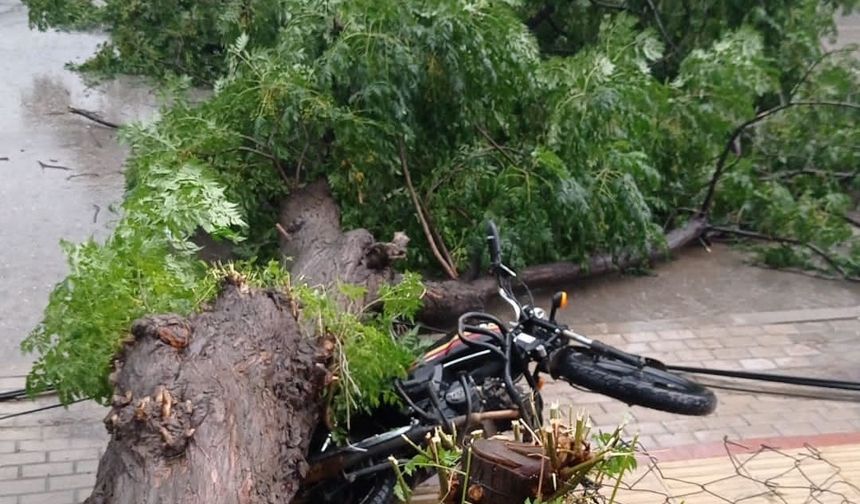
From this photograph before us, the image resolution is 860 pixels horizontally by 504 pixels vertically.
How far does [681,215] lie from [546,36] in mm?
2256

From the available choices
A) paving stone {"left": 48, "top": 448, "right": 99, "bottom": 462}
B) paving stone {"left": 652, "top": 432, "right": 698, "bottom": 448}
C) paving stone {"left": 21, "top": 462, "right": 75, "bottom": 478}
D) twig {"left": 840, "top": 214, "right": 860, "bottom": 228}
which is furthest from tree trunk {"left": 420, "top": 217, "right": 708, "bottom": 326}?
paving stone {"left": 21, "top": 462, "right": 75, "bottom": 478}

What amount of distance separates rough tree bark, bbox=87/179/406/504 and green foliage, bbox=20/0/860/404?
0.92 metres

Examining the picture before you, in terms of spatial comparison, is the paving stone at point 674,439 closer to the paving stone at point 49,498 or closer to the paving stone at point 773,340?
the paving stone at point 773,340

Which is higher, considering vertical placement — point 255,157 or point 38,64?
point 255,157

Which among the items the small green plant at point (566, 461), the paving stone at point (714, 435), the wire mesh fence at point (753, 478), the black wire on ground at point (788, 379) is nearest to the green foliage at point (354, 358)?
the small green plant at point (566, 461)

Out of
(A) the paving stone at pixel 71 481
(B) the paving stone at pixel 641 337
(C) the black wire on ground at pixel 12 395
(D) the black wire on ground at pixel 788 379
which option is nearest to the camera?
(A) the paving stone at pixel 71 481

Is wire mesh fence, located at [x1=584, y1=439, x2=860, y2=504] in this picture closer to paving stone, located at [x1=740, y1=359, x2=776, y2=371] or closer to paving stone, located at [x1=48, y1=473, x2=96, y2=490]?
paving stone, located at [x1=740, y1=359, x2=776, y2=371]

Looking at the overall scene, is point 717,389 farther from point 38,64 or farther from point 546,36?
point 38,64

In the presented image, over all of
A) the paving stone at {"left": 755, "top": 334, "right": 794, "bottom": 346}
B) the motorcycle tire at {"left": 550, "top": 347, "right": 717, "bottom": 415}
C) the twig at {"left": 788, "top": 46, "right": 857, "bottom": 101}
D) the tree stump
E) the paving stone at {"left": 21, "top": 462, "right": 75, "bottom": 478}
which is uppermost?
the twig at {"left": 788, "top": 46, "right": 857, "bottom": 101}

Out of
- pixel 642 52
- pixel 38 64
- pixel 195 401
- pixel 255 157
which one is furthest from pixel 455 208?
pixel 38 64

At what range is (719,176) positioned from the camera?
721 centimetres

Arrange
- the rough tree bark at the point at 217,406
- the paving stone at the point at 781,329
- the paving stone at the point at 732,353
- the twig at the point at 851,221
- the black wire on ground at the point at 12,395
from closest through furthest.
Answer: the rough tree bark at the point at 217,406, the black wire on ground at the point at 12,395, the paving stone at the point at 732,353, the paving stone at the point at 781,329, the twig at the point at 851,221

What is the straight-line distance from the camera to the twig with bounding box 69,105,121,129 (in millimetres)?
9031

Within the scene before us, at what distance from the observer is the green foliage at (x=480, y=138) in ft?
18.7
